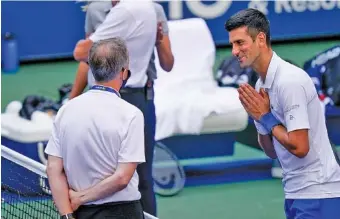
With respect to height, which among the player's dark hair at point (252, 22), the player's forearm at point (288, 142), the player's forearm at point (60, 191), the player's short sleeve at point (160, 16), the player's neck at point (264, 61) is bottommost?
the player's forearm at point (60, 191)

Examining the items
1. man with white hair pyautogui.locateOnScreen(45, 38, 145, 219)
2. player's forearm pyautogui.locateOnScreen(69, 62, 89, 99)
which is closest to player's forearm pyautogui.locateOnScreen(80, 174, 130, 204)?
man with white hair pyautogui.locateOnScreen(45, 38, 145, 219)

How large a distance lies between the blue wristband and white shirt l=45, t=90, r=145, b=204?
0.58 metres

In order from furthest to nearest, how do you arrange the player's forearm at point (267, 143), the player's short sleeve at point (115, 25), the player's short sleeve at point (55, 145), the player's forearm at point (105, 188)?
the player's short sleeve at point (115, 25) < the player's forearm at point (267, 143) < the player's short sleeve at point (55, 145) < the player's forearm at point (105, 188)

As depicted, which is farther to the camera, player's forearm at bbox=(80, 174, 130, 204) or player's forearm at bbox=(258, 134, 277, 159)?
player's forearm at bbox=(258, 134, 277, 159)

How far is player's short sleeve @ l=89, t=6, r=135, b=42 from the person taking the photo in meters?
5.28

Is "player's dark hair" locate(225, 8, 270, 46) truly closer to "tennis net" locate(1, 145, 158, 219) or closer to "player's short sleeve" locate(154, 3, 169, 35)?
"tennis net" locate(1, 145, 158, 219)

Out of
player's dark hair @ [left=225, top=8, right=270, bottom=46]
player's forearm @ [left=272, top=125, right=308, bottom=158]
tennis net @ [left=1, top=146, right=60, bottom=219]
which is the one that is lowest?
tennis net @ [left=1, top=146, right=60, bottom=219]

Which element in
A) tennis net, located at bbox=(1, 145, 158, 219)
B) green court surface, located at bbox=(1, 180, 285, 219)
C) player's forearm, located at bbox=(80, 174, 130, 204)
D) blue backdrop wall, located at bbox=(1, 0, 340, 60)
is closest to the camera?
player's forearm, located at bbox=(80, 174, 130, 204)

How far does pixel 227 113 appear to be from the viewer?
757cm

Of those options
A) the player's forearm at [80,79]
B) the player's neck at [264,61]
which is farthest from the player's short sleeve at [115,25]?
the player's neck at [264,61]

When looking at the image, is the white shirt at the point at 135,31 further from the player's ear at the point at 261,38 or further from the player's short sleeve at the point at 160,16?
the player's ear at the point at 261,38

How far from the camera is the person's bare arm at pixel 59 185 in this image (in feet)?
12.7

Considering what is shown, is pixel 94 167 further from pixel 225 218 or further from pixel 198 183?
pixel 198 183

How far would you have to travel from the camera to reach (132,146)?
3.77m
